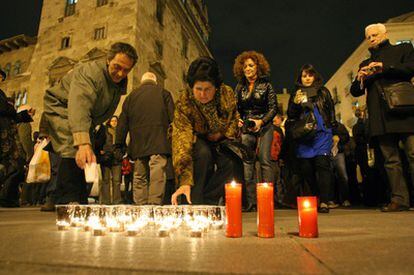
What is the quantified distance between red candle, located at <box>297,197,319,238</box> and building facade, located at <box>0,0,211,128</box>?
12.6m

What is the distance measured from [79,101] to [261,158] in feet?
7.15

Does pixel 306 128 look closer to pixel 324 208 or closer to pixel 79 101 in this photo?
pixel 324 208

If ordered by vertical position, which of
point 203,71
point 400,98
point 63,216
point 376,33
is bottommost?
point 63,216

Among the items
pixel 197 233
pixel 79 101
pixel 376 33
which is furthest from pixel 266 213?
pixel 376 33

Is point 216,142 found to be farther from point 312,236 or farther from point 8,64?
point 8,64

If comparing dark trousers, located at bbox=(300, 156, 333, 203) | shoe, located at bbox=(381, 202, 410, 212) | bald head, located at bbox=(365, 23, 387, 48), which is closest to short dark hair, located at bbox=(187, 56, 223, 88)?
dark trousers, located at bbox=(300, 156, 333, 203)

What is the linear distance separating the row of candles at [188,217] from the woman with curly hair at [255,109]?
1732mm

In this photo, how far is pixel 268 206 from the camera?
4.89 ft

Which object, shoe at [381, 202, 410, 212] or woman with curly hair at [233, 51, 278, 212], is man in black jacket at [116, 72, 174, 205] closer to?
woman with curly hair at [233, 51, 278, 212]

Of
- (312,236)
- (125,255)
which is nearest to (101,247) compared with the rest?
(125,255)

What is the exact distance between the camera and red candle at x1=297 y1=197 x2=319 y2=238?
1.46 metres

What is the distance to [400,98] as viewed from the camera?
3.19m

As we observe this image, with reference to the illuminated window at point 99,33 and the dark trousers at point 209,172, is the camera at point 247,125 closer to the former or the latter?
the dark trousers at point 209,172

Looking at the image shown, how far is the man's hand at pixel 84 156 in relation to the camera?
2332 mm
